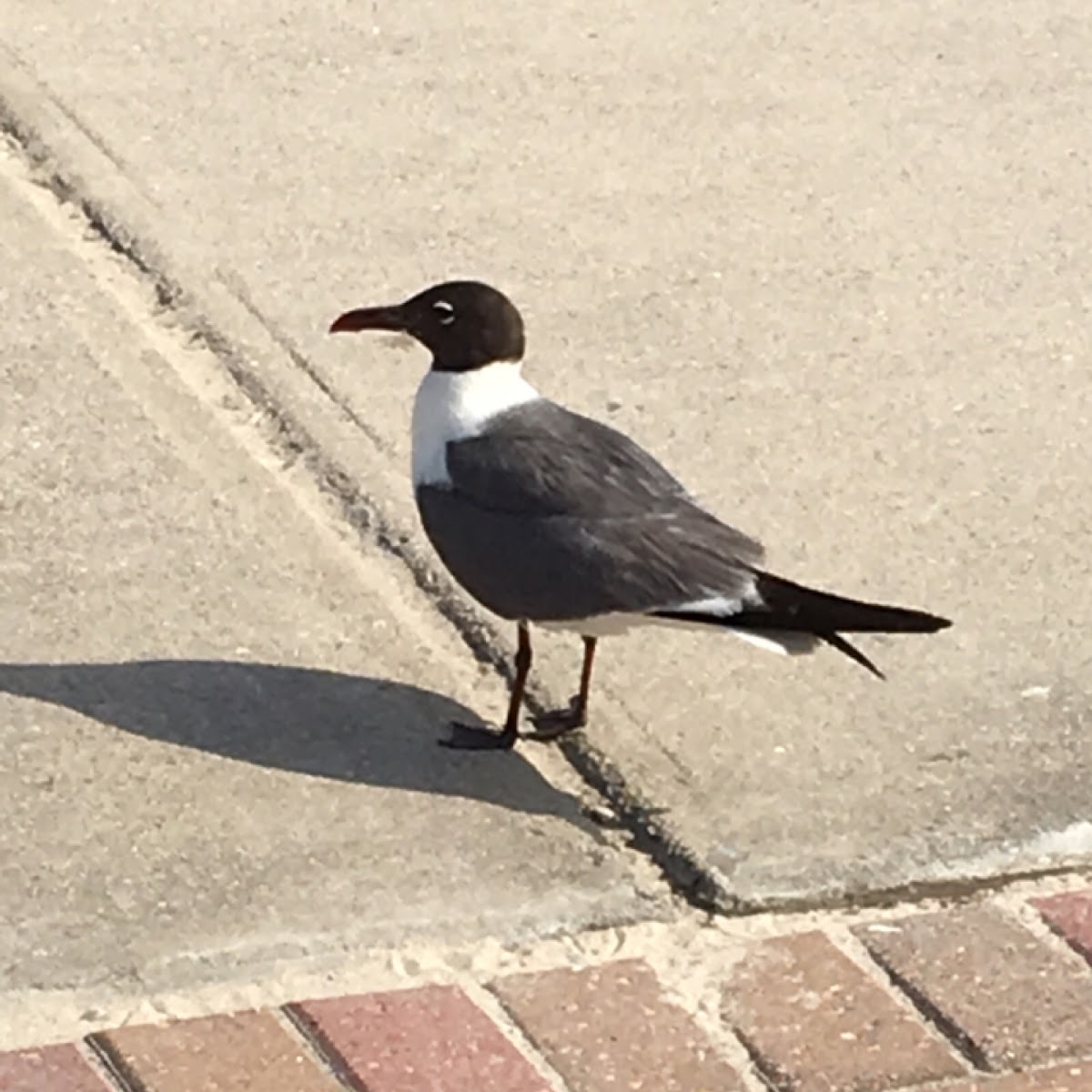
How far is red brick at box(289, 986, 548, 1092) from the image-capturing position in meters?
3.00

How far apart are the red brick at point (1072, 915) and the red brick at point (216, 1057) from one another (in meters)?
1.01

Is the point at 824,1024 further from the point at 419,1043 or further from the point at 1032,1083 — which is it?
the point at 419,1043

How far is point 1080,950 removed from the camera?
334 centimetres

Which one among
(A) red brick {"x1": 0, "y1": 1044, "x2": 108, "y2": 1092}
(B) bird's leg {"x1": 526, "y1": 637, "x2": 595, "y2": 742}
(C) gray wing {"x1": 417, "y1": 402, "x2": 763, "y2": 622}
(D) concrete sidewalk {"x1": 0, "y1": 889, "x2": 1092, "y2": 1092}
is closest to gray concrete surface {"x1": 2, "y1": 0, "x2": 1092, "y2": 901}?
(B) bird's leg {"x1": 526, "y1": 637, "x2": 595, "y2": 742}

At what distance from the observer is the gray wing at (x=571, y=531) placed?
11.8 ft

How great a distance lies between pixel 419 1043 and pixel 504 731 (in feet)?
2.42

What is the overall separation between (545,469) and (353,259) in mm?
1648

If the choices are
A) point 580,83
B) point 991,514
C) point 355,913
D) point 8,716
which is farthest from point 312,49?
point 355,913

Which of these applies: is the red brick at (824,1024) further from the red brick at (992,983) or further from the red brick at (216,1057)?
the red brick at (216,1057)

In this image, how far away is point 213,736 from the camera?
3.69 metres

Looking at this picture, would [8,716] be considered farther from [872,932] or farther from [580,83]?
[580,83]

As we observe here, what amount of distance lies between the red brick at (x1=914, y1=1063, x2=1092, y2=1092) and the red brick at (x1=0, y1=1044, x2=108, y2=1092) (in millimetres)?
970

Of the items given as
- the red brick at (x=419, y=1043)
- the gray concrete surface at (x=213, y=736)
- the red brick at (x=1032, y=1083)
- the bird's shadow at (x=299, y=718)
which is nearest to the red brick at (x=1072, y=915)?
the red brick at (x=1032, y=1083)

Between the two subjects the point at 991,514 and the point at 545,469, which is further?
the point at 991,514
